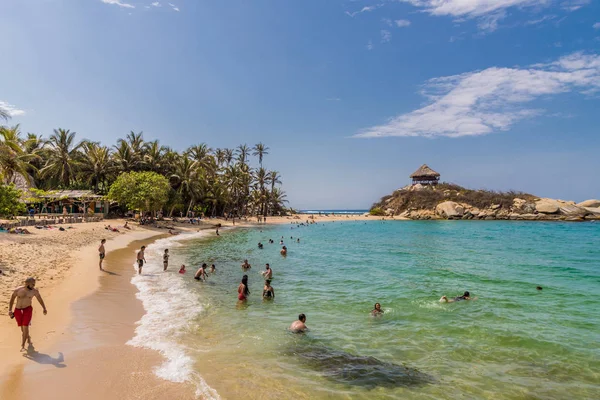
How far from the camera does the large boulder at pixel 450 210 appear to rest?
90562mm

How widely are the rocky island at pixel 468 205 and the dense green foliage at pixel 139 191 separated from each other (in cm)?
7296

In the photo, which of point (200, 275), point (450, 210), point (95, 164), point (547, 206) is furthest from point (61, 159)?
point (547, 206)

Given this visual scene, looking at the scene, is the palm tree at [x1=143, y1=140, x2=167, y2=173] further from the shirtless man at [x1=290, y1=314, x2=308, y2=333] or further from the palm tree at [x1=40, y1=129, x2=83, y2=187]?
the shirtless man at [x1=290, y1=314, x2=308, y2=333]

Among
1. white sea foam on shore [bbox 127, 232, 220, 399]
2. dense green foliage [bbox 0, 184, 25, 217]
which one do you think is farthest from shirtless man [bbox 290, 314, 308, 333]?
dense green foliage [bbox 0, 184, 25, 217]

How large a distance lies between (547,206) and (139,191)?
91991 millimetres

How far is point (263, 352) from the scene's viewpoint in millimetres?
9297

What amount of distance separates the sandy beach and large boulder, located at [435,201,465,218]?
86.8 m

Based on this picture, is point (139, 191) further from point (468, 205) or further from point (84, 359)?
point (468, 205)

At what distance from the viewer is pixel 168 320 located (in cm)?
1168

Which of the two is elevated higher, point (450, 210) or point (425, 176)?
point (425, 176)

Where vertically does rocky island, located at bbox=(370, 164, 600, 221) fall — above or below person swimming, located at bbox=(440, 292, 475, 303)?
above

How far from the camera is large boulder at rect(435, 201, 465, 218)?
90562 mm

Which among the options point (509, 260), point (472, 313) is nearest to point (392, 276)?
point (472, 313)

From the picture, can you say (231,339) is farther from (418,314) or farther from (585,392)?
(585,392)
